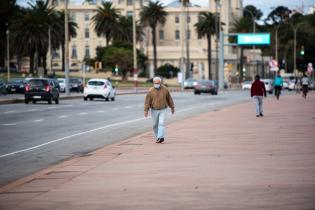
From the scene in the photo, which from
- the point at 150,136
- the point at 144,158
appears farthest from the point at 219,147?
the point at 150,136

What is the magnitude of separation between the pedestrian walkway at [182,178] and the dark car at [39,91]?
116 ft

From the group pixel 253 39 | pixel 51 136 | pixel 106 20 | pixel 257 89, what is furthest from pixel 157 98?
pixel 106 20

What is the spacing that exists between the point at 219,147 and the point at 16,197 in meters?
9.20

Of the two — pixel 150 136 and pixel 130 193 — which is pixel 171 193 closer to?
pixel 130 193

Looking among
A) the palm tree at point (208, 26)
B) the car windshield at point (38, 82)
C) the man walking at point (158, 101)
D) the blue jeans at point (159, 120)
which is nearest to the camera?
the blue jeans at point (159, 120)

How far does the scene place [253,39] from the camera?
121375 mm

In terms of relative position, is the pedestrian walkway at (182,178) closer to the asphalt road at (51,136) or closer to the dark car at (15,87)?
the asphalt road at (51,136)

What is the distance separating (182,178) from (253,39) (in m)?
108

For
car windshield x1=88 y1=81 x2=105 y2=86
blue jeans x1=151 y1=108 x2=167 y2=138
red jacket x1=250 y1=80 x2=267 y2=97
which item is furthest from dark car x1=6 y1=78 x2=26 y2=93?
blue jeans x1=151 y1=108 x2=167 y2=138

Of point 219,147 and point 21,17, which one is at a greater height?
point 21,17

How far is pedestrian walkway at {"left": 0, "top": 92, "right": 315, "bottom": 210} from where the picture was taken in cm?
1179

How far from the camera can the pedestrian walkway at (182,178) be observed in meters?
11.8

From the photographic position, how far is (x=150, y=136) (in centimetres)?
2650

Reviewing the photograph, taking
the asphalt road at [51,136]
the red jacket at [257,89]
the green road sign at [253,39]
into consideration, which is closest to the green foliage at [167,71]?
the green road sign at [253,39]
